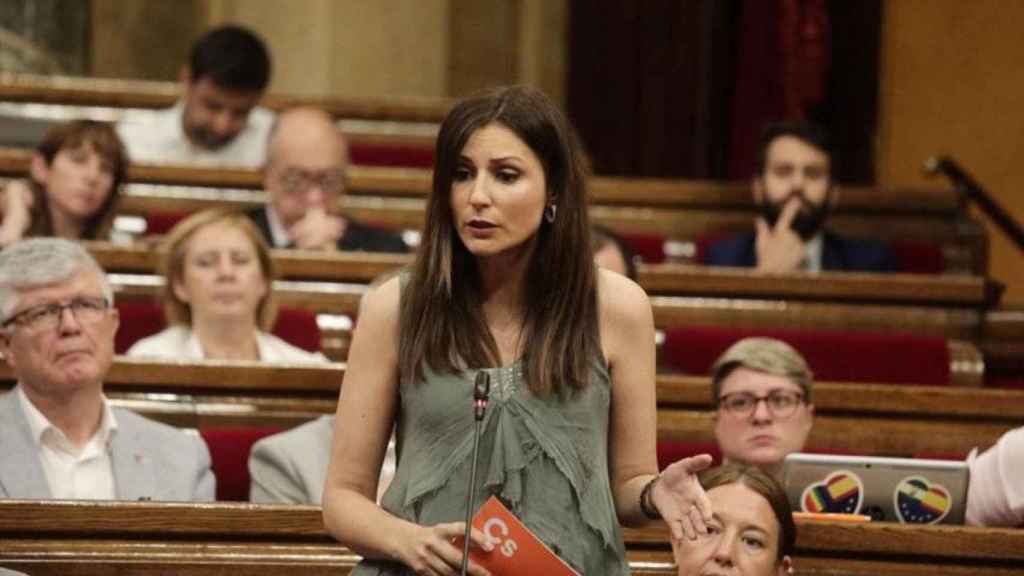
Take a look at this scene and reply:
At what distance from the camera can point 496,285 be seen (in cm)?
170

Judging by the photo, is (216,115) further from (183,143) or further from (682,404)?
(682,404)

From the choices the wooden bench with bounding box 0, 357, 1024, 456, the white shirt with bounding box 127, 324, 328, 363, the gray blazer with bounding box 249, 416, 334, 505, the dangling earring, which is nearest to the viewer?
the dangling earring

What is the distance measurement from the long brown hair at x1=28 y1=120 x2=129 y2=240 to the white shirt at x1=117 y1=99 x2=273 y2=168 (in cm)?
68

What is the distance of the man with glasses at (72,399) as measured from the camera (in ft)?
8.47

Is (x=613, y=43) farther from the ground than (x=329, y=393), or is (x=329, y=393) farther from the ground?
(x=613, y=43)


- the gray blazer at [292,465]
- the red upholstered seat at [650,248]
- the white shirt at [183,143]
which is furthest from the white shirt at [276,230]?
the gray blazer at [292,465]

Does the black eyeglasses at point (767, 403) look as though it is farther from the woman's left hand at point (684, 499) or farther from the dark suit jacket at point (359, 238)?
the dark suit jacket at point (359, 238)

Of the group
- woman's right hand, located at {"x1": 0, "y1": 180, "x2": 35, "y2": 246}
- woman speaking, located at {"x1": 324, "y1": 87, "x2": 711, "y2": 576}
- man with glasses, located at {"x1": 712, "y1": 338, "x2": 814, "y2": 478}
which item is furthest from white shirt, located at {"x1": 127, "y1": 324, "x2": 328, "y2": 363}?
woman speaking, located at {"x1": 324, "y1": 87, "x2": 711, "y2": 576}

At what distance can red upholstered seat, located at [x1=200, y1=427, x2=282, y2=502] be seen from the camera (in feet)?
9.18

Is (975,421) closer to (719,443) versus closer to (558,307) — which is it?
(719,443)

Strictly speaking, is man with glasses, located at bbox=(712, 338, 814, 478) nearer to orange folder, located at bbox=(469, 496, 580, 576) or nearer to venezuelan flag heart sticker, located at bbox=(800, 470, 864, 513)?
venezuelan flag heart sticker, located at bbox=(800, 470, 864, 513)

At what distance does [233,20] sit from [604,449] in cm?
416

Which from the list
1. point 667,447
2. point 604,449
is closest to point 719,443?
point 667,447

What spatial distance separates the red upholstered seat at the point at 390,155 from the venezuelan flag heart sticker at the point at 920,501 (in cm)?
258
